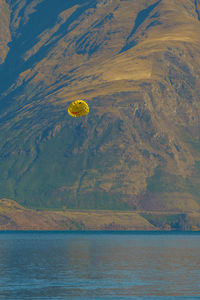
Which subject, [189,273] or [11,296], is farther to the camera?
[189,273]

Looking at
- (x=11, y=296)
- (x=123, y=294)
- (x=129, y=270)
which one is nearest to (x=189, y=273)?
(x=129, y=270)

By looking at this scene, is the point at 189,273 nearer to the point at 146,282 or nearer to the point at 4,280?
the point at 146,282

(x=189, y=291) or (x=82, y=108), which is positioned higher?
(x=82, y=108)

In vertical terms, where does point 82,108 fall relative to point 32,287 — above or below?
above

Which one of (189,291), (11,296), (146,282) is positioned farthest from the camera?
(146,282)

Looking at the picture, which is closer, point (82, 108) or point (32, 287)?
point (32, 287)

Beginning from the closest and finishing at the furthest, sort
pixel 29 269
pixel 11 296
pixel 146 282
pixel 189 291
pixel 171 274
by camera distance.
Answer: pixel 11 296, pixel 189 291, pixel 146 282, pixel 171 274, pixel 29 269

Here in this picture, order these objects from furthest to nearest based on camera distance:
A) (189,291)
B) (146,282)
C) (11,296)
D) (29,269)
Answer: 1. (29,269)
2. (146,282)
3. (189,291)
4. (11,296)

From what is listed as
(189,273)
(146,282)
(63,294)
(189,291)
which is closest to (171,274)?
(189,273)

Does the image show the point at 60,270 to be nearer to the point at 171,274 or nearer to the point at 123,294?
the point at 171,274
